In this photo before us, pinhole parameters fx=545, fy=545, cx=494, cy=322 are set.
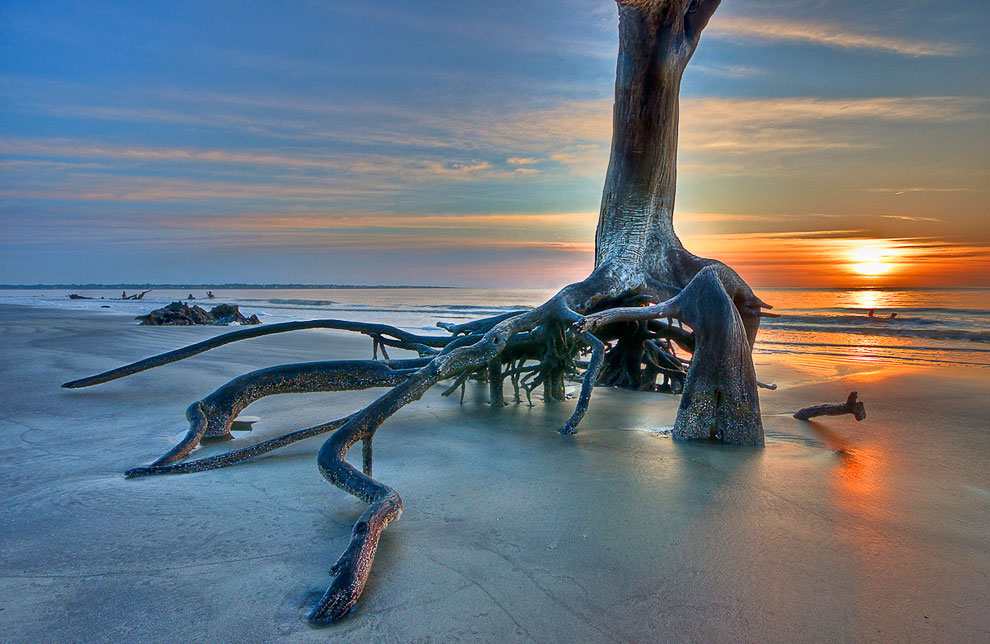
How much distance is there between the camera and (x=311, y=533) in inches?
85.8

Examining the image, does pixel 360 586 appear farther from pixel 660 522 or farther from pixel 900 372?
pixel 900 372

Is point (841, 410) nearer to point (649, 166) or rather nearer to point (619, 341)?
point (619, 341)

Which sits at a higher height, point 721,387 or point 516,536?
point 721,387

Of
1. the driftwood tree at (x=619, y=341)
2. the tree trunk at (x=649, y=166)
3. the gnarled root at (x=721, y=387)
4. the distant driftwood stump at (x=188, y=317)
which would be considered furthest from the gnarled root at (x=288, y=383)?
the distant driftwood stump at (x=188, y=317)

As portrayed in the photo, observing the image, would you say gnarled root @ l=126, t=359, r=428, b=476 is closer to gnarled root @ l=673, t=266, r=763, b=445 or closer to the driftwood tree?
the driftwood tree

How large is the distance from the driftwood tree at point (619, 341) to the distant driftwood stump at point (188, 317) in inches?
404

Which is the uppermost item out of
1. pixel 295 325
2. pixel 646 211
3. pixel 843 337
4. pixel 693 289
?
pixel 646 211

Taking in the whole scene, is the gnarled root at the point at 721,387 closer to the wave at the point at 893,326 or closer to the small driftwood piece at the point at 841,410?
the small driftwood piece at the point at 841,410

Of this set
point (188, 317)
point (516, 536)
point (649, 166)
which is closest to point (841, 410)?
point (649, 166)

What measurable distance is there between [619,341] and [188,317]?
12411 mm

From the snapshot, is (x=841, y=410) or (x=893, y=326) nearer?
(x=841, y=410)

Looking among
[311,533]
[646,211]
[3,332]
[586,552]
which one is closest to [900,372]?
[646,211]

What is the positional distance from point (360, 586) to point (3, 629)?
1.00 m

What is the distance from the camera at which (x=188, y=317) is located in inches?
563
